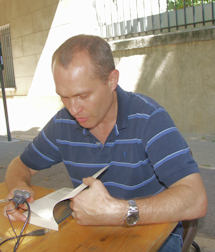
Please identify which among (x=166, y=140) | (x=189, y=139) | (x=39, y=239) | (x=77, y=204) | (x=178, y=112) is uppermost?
(x=166, y=140)

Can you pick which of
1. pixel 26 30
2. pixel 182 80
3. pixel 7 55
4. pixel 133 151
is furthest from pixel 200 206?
pixel 7 55

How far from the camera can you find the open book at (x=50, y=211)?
1306 millimetres

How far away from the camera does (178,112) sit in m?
5.94

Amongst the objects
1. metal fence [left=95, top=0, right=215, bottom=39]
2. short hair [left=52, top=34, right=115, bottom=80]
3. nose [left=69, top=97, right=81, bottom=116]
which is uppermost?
metal fence [left=95, top=0, right=215, bottom=39]

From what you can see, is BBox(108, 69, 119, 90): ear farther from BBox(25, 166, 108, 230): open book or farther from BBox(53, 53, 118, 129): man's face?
BBox(25, 166, 108, 230): open book

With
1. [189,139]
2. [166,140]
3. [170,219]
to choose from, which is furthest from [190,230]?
[189,139]

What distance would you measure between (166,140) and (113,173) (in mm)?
350

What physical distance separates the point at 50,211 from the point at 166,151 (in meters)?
0.59

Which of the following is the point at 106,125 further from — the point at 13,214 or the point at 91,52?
the point at 13,214

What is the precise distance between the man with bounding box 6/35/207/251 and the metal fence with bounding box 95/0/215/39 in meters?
4.46

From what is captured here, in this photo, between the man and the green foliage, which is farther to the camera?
the green foliage

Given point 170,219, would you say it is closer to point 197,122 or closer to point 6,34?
point 197,122

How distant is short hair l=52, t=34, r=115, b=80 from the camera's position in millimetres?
1499

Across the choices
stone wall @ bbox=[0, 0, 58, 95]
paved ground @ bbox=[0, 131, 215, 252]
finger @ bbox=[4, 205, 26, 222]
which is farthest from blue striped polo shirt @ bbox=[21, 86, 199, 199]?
stone wall @ bbox=[0, 0, 58, 95]
